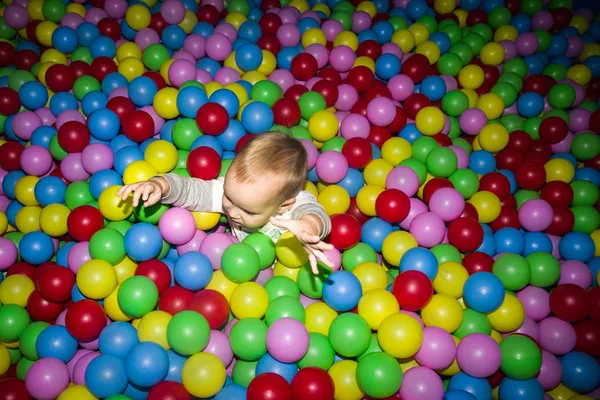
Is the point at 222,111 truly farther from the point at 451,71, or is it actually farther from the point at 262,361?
the point at 451,71

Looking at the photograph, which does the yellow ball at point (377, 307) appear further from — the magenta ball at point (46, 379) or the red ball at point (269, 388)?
the magenta ball at point (46, 379)

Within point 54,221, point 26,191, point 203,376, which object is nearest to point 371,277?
point 203,376

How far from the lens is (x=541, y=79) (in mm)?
2486

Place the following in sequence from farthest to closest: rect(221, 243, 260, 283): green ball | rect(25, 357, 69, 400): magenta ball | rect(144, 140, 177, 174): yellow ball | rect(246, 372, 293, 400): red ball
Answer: rect(144, 140, 177, 174): yellow ball, rect(221, 243, 260, 283): green ball, rect(25, 357, 69, 400): magenta ball, rect(246, 372, 293, 400): red ball

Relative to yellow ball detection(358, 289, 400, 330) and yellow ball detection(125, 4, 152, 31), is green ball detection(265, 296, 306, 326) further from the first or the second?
yellow ball detection(125, 4, 152, 31)

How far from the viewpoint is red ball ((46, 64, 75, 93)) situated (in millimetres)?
2252

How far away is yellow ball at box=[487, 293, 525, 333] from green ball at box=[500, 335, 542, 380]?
0.09m

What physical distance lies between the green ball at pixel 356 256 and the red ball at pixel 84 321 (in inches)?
37.0

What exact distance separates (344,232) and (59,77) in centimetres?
163

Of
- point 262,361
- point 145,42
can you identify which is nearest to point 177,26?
point 145,42

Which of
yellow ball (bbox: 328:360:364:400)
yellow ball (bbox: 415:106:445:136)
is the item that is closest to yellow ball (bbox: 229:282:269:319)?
yellow ball (bbox: 328:360:364:400)

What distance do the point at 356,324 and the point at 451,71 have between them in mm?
1627

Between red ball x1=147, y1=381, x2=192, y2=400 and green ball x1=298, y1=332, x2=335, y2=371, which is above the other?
green ball x1=298, y1=332, x2=335, y2=371

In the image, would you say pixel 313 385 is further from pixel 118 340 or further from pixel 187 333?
pixel 118 340
